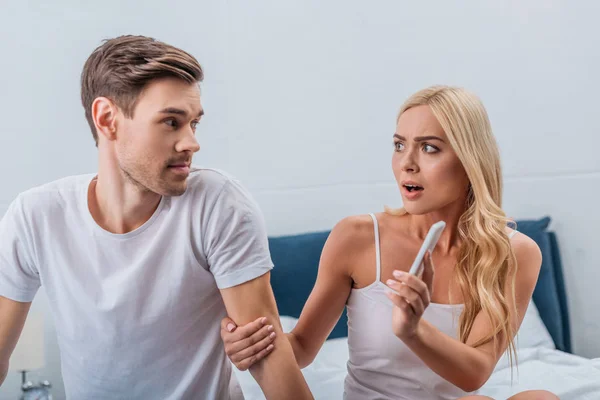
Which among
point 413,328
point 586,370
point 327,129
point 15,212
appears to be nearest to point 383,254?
point 413,328

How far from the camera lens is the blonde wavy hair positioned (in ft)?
5.54

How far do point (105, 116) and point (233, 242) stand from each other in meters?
0.43

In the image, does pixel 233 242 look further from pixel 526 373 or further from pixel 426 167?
pixel 526 373

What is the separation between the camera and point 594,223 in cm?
312

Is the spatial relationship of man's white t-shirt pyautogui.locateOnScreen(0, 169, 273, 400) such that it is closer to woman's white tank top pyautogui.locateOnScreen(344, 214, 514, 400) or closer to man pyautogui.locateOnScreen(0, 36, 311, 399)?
man pyautogui.locateOnScreen(0, 36, 311, 399)

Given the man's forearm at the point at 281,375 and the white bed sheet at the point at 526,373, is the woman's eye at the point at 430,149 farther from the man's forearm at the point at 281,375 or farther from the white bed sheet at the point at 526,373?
the white bed sheet at the point at 526,373

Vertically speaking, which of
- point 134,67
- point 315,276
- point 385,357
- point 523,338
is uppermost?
point 134,67

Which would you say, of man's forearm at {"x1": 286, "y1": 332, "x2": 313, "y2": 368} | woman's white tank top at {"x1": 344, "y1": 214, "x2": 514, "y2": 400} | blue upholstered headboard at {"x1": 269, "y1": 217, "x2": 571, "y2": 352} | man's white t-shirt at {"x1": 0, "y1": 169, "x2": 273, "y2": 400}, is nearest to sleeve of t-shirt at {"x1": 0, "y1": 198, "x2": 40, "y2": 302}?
man's white t-shirt at {"x1": 0, "y1": 169, "x2": 273, "y2": 400}

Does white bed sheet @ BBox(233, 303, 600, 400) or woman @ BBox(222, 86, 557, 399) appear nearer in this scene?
woman @ BBox(222, 86, 557, 399)

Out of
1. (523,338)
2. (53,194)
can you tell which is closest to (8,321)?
(53,194)

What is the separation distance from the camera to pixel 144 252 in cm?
167

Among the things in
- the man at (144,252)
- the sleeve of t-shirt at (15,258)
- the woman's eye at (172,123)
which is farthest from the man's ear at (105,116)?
the sleeve of t-shirt at (15,258)

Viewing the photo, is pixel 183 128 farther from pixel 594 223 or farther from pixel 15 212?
pixel 594 223

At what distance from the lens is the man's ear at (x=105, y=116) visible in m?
1.65
